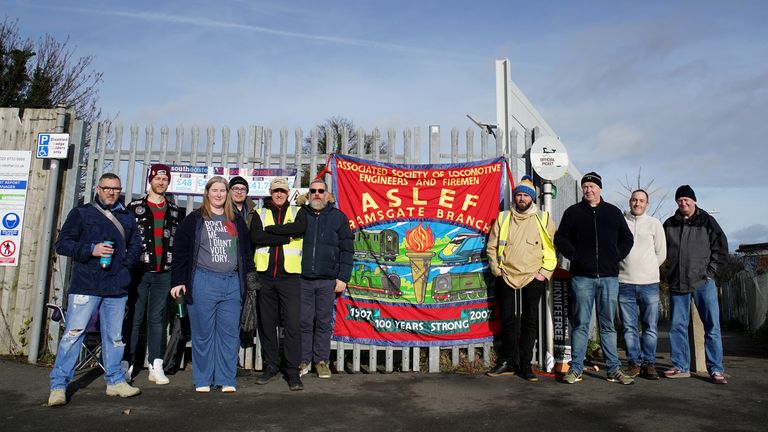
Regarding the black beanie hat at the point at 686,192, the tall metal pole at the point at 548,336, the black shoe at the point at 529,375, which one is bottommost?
the black shoe at the point at 529,375

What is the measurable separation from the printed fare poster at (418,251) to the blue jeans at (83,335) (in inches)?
91.0

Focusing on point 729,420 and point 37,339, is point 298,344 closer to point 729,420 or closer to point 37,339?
point 37,339

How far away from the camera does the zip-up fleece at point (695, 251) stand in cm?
618

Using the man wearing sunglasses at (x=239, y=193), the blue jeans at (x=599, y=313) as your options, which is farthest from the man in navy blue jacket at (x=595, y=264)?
the man wearing sunglasses at (x=239, y=193)

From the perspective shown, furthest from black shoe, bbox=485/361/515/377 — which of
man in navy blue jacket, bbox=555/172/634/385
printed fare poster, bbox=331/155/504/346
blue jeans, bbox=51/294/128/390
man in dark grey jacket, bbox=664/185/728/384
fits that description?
blue jeans, bbox=51/294/128/390

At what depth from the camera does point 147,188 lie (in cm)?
675

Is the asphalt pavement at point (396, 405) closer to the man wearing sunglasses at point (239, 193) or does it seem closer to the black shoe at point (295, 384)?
the black shoe at point (295, 384)

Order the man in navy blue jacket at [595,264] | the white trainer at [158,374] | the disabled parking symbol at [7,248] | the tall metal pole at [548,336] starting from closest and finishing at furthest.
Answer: the white trainer at [158,374] < the man in navy blue jacket at [595,264] < the tall metal pole at [548,336] < the disabled parking symbol at [7,248]

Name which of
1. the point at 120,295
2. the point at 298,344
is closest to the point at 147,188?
the point at 120,295

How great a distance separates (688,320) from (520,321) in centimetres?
181

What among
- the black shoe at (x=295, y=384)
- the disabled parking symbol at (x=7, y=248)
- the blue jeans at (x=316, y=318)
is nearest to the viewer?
the black shoe at (x=295, y=384)

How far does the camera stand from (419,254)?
21.7 feet

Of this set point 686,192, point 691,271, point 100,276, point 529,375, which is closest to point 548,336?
point 529,375

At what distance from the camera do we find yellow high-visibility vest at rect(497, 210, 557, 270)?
6199mm
